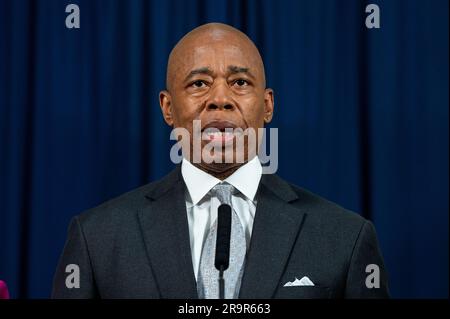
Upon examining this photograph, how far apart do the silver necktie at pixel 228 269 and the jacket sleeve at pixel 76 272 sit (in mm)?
205

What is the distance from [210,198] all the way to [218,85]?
0.68 feet

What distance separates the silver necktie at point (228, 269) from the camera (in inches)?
47.2

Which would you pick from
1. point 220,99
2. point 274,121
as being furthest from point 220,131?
point 274,121

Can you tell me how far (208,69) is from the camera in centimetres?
134

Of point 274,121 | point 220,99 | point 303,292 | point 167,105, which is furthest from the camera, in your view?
point 274,121

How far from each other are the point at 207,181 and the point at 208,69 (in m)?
0.21

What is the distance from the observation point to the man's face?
131 centimetres

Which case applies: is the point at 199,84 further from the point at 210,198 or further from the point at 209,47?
the point at 210,198

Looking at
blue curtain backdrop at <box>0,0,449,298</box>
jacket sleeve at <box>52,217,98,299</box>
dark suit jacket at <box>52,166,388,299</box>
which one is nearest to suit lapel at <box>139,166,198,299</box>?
dark suit jacket at <box>52,166,388,299</box>

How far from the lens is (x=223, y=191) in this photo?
1.33 m

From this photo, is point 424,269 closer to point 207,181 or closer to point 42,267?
point 207,181

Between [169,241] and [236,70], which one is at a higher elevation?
[236,70]

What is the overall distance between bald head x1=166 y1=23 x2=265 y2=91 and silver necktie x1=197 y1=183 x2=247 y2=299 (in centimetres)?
30

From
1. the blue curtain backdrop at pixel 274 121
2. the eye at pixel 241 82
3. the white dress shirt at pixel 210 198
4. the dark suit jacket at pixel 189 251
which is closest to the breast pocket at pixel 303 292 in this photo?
the dark suit jacket at pixel 189 251
